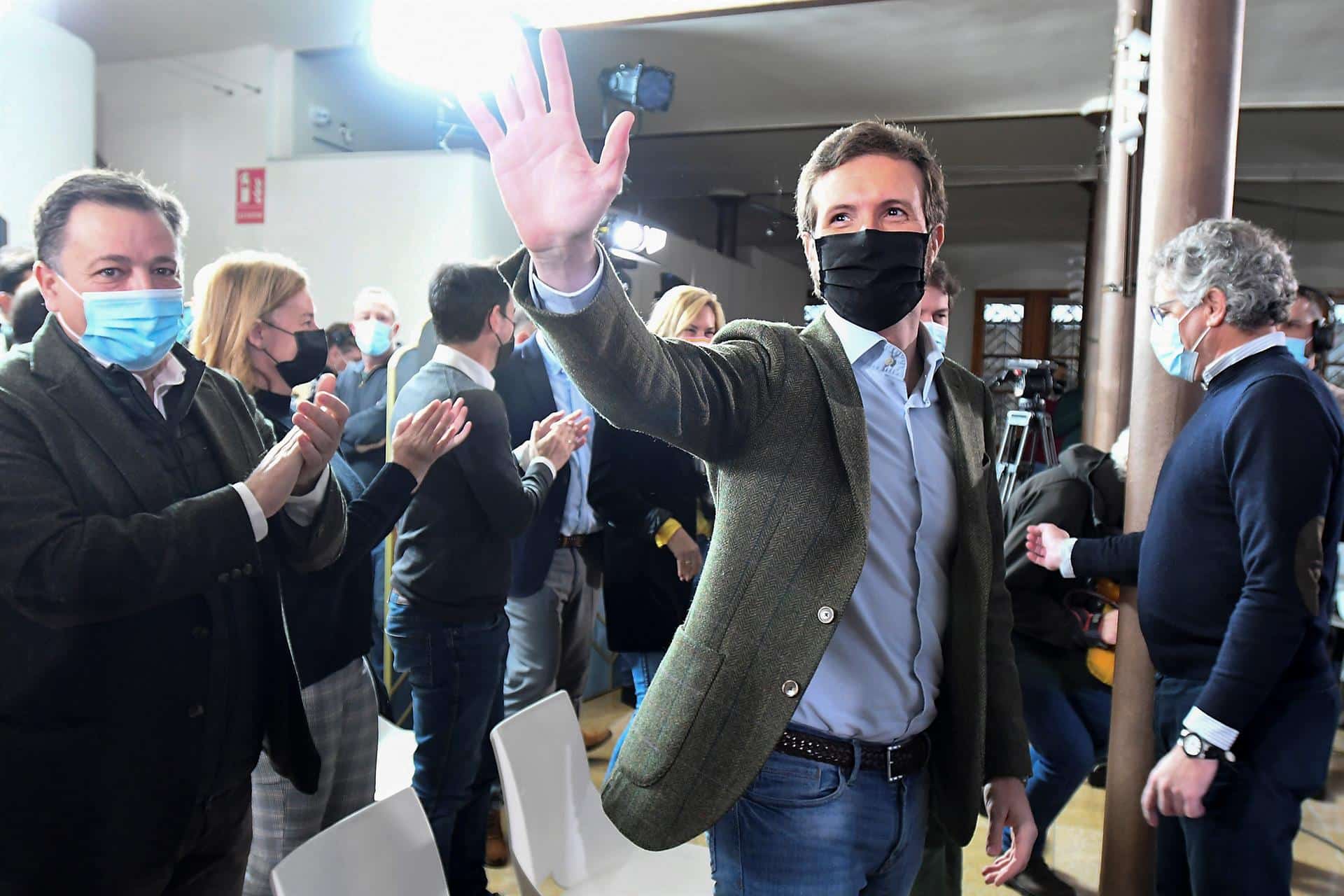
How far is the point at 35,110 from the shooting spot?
5789 mm

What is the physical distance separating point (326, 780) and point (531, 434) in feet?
4.27

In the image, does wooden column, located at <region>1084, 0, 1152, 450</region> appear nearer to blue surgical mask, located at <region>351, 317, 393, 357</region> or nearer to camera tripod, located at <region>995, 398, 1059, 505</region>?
camera tripod, located at <region>995, 398, 1059, 505</region>

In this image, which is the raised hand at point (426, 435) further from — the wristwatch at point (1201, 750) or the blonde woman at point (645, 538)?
the wristwatch at point (1201, 750)

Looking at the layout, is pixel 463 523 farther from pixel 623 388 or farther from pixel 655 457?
pixel 623 388

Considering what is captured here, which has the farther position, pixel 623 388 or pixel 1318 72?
pixel 1318 72

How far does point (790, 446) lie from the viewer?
1.11 metres

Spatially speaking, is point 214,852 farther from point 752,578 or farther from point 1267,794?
point 1267,794

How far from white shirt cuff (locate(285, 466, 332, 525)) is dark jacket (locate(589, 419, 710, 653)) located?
124cm

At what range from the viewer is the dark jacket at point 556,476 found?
2.89 m

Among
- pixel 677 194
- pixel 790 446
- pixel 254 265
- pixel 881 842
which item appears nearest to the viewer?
pixel 790 446

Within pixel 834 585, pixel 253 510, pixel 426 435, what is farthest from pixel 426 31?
pixel 834 585

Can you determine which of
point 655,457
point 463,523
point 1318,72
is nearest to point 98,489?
point 463,523

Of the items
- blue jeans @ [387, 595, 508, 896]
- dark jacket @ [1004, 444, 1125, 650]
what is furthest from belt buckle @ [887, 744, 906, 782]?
blue jeans @ [387, 595, 508, 896]

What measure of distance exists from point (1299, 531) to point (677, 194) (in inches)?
378
